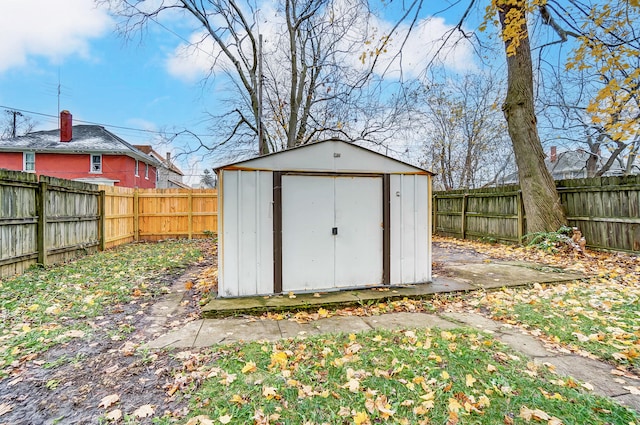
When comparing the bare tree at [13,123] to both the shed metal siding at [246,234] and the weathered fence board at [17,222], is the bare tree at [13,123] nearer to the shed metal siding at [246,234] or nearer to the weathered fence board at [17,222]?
the weathered fence board at [17,222]

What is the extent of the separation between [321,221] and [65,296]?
366cm

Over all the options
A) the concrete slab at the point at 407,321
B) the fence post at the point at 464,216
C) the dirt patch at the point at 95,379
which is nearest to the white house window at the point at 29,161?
the dirt patch at the point at 95,379

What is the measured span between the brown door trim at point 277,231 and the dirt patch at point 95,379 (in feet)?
4.19

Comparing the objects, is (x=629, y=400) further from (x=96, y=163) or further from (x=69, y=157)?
(x=69, y=157)

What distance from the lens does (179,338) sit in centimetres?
321

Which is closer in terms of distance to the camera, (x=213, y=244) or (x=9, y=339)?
(x=9, y=339)

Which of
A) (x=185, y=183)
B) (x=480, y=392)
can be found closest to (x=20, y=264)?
(x=480, y=392)

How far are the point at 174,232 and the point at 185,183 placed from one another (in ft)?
102

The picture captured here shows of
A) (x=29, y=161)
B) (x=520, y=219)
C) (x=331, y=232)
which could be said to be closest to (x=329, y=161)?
(x=331, y=232)

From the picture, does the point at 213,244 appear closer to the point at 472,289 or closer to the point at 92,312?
the point at 92,312

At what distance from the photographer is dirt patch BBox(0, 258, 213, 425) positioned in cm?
207

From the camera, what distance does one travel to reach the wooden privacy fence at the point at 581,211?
6.50m

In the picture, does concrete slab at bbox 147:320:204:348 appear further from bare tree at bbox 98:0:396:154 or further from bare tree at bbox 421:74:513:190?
bare tree at bbox 421:74:513:190

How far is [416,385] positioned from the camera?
7.37ft
